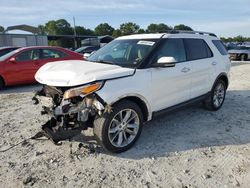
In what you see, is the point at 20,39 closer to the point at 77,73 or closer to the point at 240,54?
the point at 240,54

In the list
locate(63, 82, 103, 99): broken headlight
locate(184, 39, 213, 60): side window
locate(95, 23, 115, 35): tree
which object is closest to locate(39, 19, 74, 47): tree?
locate(95, 23, 115, 35): tree

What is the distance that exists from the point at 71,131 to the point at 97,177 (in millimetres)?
778

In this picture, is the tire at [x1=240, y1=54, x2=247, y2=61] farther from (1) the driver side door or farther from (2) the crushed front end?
(2) the crushed front end

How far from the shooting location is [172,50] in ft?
16.0

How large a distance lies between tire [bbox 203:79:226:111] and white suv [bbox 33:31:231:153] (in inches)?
27.6

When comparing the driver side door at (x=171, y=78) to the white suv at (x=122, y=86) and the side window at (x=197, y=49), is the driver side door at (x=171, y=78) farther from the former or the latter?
the side window at (x=197, y=49)

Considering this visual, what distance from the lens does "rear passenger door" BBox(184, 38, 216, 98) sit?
5297 millimetres

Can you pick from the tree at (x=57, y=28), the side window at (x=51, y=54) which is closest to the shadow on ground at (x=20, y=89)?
the side window at (x=51, y=54)

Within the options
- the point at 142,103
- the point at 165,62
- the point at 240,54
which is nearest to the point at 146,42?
the point at 165,62

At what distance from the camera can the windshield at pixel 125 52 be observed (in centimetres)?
448

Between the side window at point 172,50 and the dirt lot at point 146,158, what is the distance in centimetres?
133

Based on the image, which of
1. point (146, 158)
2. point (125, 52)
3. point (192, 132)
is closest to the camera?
point (146, 158)

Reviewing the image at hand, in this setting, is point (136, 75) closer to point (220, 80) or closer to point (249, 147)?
point (249, 147)

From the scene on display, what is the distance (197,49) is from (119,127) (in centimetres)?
254
